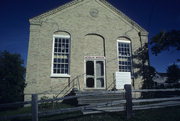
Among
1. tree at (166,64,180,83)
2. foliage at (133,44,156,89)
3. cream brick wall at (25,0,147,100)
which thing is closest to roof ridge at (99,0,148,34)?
cream brick wall at (25,0,147,100)

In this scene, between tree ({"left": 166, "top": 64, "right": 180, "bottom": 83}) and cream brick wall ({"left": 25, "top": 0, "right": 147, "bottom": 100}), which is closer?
cream brick wall ({"left": 25, "top": 0, "right": 147, "bottom": 100})

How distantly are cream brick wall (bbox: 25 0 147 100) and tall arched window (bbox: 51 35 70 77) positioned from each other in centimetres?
40

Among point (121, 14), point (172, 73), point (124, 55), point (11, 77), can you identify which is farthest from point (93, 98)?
point (172, 73)

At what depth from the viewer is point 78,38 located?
551 inches

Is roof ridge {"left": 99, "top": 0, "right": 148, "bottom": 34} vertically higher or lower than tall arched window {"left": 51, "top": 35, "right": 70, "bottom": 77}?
higher

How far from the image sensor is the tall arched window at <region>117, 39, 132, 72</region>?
584 inches

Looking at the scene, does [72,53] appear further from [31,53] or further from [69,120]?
[69,120]

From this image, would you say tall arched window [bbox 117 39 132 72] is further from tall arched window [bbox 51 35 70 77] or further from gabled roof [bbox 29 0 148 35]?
tall arched window [bbox 51 35 70 77]

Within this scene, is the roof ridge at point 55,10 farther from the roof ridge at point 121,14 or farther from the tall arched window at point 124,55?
the tall arched window at point 124,55

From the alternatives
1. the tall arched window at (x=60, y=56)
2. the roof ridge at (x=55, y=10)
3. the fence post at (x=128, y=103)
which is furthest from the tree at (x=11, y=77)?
the fence post at (x=128, y=103)

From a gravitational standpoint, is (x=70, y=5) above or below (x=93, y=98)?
above

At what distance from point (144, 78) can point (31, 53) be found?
35.6 ft

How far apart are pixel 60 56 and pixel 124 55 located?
631cm

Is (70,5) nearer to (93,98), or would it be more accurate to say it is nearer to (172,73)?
(93,98)
